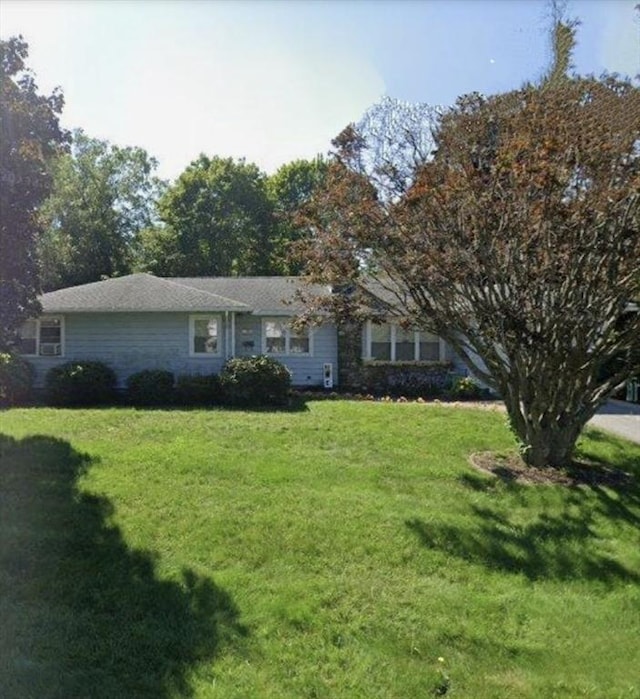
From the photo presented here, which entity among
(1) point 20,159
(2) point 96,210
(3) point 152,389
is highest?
(2) point 96,210

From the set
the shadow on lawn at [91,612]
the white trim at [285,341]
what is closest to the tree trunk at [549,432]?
the shadow on lawn at [91,612]

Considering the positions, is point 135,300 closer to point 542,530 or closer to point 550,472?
point 550,472

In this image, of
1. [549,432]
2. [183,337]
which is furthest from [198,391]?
[549,432]

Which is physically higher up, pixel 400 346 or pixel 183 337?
pixel 183 337

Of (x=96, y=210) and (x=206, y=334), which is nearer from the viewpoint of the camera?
(x=206, y=334)

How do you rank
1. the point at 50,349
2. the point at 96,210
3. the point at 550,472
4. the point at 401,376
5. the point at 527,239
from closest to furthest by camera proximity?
the point at 527,239, the point at 550,472, the point at 50,349, the point at 401,376, the point at 96,210

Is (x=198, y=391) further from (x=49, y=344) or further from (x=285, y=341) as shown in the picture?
(x=49, y=344)

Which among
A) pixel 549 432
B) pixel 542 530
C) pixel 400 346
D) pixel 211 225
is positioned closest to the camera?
pixel 542 530

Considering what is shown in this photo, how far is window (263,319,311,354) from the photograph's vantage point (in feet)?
60.2

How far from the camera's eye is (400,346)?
731 inches

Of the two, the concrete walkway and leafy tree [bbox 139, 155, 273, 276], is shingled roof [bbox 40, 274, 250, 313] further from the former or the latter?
leafy tree [bbox 139, 155, 273, 276]

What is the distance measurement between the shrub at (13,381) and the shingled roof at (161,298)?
172 centimetres

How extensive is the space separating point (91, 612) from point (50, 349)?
1411cm

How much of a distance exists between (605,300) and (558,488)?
255 centimetres
